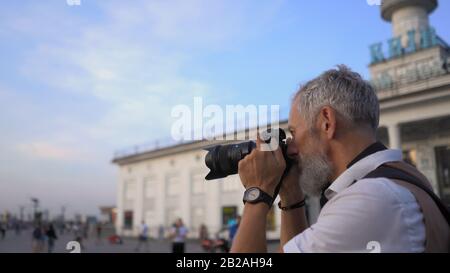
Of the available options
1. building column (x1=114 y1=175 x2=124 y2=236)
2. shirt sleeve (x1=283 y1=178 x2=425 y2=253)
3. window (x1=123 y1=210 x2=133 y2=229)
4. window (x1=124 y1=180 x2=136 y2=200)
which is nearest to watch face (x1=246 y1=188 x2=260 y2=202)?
shirt sleeve (x1=283 y1=178 x2=425 y2=253)

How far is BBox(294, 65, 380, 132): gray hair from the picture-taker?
1642 mm

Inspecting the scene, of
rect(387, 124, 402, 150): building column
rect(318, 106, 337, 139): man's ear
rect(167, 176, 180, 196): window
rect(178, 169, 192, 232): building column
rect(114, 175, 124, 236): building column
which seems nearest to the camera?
rect(318, 106, 337, 139): man's ear

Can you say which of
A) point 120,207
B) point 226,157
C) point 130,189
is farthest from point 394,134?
point 120,207

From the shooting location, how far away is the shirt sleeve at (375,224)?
4.05ft

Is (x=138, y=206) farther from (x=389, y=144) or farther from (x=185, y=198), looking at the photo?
(x=389, y=144)

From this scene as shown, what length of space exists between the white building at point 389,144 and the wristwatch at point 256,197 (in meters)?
13.4

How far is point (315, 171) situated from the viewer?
1720 millimetres

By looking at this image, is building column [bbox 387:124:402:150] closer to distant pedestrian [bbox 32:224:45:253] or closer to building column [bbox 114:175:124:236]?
distant pedestrian [bbox 32:224:45:253]

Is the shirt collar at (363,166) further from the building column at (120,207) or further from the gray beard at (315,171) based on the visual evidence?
the building column at (120,207)

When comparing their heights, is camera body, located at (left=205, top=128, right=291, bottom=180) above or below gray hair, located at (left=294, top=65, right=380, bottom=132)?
below

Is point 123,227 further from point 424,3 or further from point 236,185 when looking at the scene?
point 424,3

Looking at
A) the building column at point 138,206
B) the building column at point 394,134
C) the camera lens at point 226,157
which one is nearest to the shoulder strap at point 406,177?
the camera lens at point 226,157

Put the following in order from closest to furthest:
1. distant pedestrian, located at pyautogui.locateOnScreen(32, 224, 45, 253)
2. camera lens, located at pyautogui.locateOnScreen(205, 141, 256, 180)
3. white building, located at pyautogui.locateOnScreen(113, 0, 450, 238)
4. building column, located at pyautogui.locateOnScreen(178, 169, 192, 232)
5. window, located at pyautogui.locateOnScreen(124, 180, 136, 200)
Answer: camera lens, located at pyautogui.locateOnScreen(205, 141, 256, 180), distant pedestrian, located at pyautogui.locateOnScreen(32, 224, 45, 253), white building, located at pyautogui.locateOnScreen(113, 0, 450, 238), building column, located at pyautogui.locateOnScreen(178, 169, 192, 232), window, located at pyautogui.locateOnScreen(124, 180, 136, 200)

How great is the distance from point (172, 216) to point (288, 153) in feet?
130
